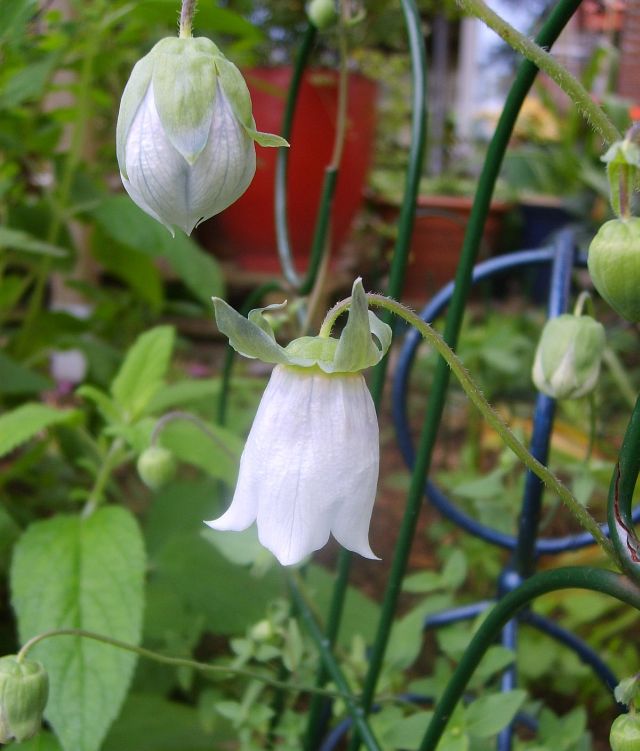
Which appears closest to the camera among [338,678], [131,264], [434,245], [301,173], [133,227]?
[338,678]

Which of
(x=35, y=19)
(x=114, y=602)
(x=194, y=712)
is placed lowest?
(x=194, y=712)

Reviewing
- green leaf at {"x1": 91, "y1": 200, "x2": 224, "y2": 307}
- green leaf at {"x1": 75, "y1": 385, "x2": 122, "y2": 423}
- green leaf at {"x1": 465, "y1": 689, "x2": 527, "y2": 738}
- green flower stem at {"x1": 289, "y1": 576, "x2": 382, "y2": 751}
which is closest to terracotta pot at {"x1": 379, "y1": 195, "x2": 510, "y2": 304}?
green leaf at {"x1": 91, "y1": 200, "x2": 224, "y2": 307}

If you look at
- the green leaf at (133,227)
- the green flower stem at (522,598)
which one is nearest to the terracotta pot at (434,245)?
the green leaf at (133,227)

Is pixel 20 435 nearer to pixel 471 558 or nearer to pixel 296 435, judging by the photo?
pixel 296 435

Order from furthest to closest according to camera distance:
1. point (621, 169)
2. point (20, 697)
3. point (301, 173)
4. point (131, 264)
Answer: point (301, 173) → point (131, 264) → point (20, 697) → point (621, 169)

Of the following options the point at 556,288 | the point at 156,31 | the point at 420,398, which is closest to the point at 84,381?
the point at 156,31

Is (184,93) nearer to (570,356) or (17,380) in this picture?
(570,356)

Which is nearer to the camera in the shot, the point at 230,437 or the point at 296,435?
the point at 296,435

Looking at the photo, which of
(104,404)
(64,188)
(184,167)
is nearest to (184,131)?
(184,167)
